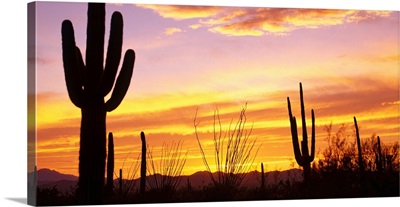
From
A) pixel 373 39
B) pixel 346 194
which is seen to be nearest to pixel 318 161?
pixel 346 194

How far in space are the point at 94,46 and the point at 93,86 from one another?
1.96 feet

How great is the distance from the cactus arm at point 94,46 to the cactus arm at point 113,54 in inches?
3.9

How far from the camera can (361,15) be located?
728 inches

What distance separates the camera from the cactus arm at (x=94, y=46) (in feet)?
55.4

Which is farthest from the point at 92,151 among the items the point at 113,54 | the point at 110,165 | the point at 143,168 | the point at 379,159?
the point at 379,159

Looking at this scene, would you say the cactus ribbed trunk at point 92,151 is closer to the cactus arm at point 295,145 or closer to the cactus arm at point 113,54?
the cactus arm at point 113,54

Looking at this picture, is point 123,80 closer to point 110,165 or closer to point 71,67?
point 71,67

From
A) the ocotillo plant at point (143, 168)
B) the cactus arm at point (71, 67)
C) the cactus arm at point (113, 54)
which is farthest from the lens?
the ocotillo plant at point (143, 168)

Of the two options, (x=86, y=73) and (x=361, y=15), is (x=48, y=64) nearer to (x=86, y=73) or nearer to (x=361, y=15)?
(x=86, y=73)

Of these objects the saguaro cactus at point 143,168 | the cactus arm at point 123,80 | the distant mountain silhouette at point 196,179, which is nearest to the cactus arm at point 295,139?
the distant mountain silhouette at point 196,179

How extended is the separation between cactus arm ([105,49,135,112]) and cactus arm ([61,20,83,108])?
55 centimetres

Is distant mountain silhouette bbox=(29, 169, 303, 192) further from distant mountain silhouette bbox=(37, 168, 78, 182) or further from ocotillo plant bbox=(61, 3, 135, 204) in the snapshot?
ocotillo plant bbox=(61, 3, 135, 204)

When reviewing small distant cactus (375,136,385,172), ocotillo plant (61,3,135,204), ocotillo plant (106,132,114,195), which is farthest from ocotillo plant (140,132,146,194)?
small distant cactus (375,136,385,172)

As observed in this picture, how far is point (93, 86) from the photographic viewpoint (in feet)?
55.4
